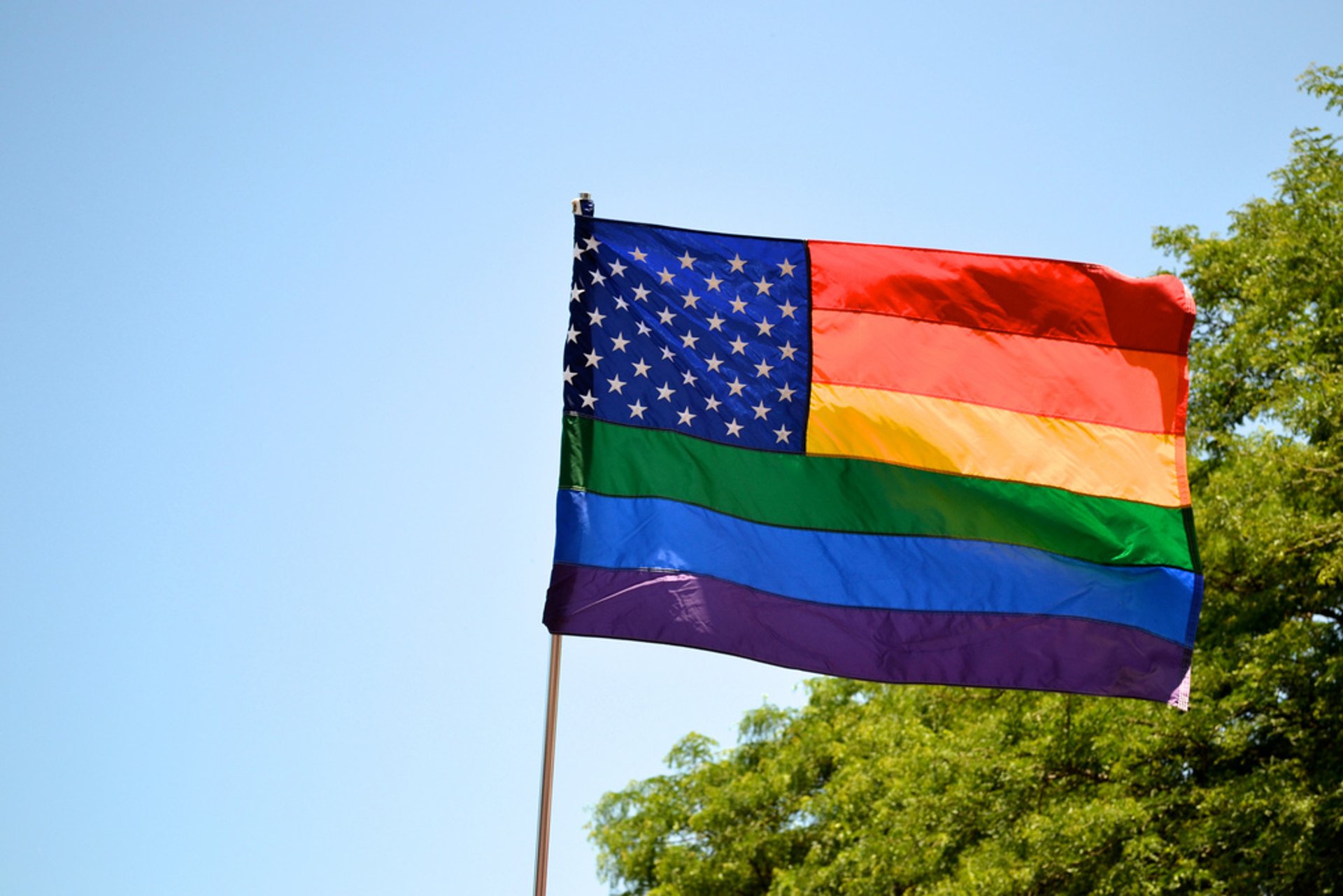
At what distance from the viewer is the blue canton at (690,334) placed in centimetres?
888

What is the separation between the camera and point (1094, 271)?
932cm

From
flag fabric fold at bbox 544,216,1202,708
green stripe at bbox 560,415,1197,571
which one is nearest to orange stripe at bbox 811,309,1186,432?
flag fabric fold at bbox 544,216,1202,708

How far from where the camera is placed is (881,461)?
923 centimetres

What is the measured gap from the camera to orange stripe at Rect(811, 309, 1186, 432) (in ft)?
30.6

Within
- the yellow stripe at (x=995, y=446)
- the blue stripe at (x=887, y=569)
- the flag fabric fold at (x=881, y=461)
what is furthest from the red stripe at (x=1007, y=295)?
the blue stripe at (x=887, y=569)

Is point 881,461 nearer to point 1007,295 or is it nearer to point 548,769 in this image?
point 1007,295

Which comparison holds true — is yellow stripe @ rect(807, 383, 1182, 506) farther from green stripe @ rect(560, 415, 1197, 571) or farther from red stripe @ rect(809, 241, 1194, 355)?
red stripe @ rect(809, 241, 1194, 355)

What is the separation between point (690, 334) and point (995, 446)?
2.02 meters

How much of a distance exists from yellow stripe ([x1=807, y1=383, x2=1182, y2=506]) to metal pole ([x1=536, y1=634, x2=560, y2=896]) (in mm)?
2380

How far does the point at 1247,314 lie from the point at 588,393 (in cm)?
1226

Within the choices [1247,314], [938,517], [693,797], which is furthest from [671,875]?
[938,517]

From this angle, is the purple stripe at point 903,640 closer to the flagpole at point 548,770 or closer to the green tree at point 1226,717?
the flagpole at point 548,770

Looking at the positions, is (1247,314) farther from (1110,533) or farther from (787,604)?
(787,604)

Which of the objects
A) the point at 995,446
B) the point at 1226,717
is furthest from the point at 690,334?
the point at 1226,717
